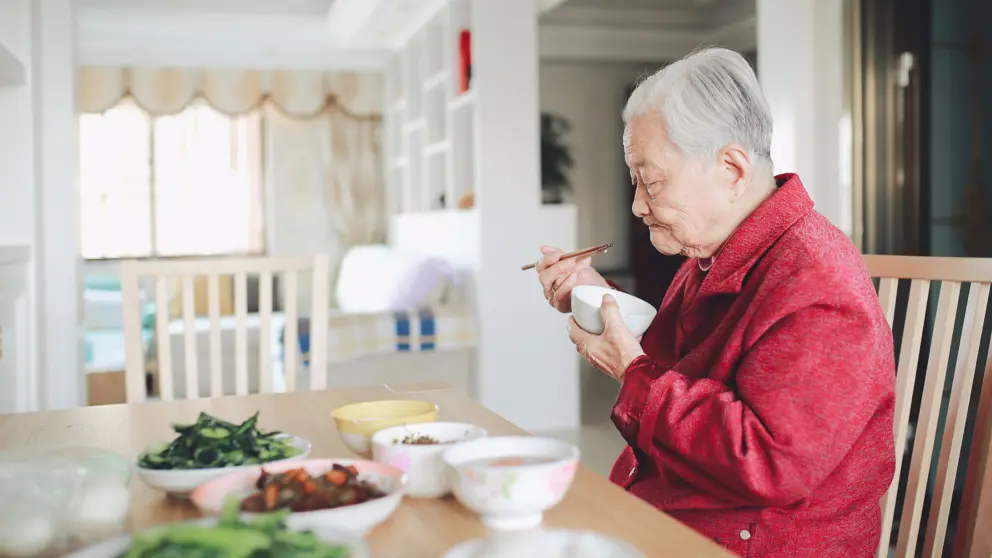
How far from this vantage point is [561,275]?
1.62 m

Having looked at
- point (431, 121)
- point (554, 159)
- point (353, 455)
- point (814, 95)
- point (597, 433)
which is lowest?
point (597, 433)

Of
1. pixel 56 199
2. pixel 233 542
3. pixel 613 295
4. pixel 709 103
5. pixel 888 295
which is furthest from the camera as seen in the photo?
pixel 56 199

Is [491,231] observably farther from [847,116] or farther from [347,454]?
[347,454]

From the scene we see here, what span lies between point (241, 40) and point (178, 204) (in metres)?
1.35

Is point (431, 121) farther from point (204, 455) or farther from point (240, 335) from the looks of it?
point (204, 455)

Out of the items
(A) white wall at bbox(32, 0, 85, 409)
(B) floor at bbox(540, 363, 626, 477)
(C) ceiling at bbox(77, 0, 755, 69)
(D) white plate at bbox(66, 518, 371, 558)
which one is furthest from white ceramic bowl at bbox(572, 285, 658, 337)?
(C) ceiling at bbox(77, 0, 755, 69)

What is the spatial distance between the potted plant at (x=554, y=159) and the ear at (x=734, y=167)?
5467 mm

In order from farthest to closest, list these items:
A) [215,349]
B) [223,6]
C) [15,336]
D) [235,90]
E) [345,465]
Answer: [235,90], [223,6], [15,336], [215,349], [345,465]

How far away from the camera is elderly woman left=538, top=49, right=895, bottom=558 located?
1095mm

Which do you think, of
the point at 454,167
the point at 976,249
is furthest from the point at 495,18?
the point at 976,249

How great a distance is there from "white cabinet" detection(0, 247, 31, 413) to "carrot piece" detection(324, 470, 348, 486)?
183 centimetres

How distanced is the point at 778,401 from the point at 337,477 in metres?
0.51

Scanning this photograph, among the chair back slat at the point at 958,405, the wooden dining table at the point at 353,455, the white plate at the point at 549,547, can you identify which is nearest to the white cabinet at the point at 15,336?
the wooden dining table at the point at 353,455

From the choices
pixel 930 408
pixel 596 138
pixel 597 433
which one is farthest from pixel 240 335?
pixel 596 138
